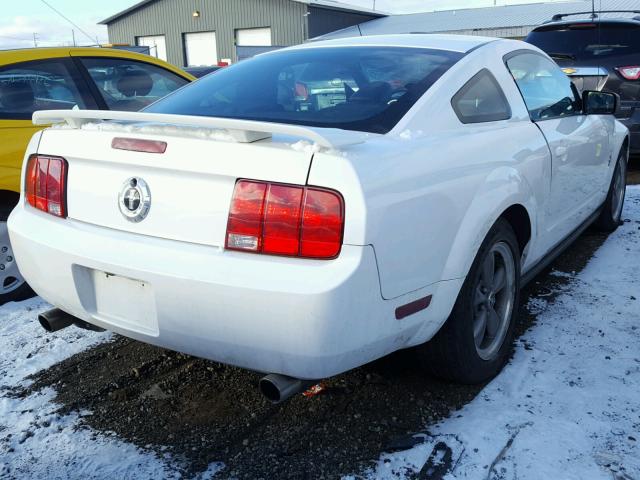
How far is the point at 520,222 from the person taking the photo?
9.91 ft

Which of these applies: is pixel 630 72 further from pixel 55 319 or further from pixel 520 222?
pixel 55 319

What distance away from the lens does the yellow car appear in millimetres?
3904

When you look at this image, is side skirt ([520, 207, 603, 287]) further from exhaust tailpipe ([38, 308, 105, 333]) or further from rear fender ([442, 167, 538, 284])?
exhaust tailpipe ([38, 308, 105, 333])

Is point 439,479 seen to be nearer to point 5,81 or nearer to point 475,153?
point 475,153

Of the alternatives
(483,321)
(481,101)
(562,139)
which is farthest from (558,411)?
(562,139)

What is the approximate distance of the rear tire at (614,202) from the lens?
194 inches

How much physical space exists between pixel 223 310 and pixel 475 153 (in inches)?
47.8

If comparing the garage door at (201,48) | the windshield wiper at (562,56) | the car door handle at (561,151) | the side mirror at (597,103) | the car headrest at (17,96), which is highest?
the garage door at (201,48)

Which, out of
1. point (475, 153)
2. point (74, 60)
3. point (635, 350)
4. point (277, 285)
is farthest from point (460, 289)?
point (74, 60)

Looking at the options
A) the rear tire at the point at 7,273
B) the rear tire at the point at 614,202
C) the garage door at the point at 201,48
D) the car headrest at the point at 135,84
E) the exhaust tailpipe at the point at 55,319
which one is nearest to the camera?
the exhaust tailpipe at the point at 55,319

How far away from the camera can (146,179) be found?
86.7 inches

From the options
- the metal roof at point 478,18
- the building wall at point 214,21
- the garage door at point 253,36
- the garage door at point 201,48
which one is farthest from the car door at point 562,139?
the garage door at point 201,48

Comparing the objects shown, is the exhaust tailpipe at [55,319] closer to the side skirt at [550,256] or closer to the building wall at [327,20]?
the side skirt at [550,256]

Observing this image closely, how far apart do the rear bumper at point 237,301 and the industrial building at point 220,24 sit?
29833 millimetres
